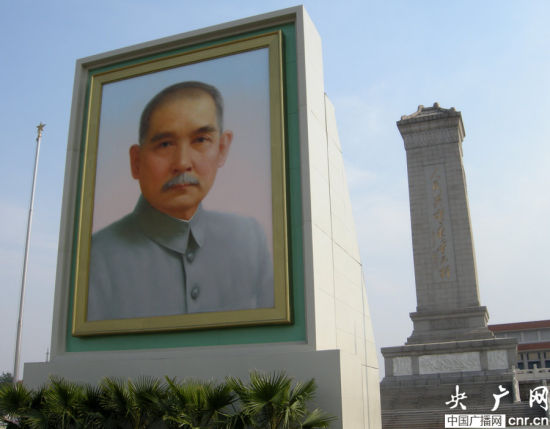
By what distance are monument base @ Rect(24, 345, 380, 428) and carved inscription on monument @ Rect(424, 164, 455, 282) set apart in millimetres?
21498

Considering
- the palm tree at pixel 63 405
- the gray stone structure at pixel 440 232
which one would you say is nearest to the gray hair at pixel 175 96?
the palm tree at pixel 63 405

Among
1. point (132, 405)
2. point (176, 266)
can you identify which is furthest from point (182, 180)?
point (132, 405)

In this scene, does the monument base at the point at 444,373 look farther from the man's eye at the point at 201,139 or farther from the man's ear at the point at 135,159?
the man's eye at the point at 201,139

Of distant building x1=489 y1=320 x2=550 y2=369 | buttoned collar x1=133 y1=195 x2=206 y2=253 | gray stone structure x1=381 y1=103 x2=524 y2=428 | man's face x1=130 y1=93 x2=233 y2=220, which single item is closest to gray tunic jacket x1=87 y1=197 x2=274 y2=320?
buttoned collar x1=133 y1=195 x2=206 y2=253

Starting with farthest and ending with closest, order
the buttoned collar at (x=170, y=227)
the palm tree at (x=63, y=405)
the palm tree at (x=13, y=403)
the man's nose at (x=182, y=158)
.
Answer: the man's nose at (x=182, y=158)
the buttoned collar at (x=170, y=227)
the palm tree at (x=13, y=403)
the palm tree at (x=63, y=405)

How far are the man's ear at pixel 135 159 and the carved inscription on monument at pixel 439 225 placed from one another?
76.5 ft

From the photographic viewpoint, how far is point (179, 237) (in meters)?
10.2

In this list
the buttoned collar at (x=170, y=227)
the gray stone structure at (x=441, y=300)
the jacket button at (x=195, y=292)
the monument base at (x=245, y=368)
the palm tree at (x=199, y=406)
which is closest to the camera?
the palm tree at (x=199, y=406)

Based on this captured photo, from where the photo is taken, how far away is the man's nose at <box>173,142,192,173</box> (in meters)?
10.5

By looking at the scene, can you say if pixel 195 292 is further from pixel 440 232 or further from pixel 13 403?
pixel 440 232

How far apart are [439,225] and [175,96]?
23578 mm

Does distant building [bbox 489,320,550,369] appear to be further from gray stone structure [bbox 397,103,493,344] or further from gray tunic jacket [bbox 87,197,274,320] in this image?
gray tunic jacket [bbox 87,197,274,320]

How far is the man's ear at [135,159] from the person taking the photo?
10984 mm

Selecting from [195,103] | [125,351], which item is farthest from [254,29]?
[125,351]
